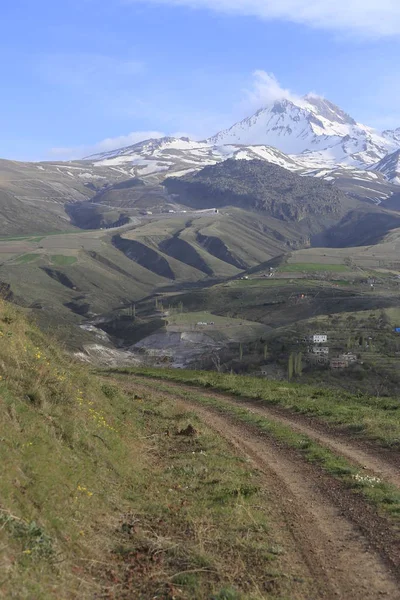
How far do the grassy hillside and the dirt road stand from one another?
0.39 m

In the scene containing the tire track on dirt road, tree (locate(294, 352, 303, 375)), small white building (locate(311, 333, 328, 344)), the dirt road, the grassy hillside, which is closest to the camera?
the grassy hillside

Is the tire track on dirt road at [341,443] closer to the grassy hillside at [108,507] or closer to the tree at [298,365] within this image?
the grassy hillside at [108,507]

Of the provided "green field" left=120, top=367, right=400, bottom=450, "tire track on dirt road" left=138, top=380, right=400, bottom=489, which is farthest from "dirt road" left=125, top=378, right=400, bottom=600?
"green field" left=120, top=367, right=400, bottom=450

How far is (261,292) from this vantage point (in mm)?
164250

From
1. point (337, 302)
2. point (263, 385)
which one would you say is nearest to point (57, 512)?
point (263, 385)

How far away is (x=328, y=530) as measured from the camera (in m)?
11.3

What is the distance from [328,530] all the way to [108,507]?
394cm

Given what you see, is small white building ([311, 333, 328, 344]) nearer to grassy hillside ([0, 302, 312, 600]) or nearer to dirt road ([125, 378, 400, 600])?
dirt road ([125, 378, 400, 600])

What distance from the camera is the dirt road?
364 inches

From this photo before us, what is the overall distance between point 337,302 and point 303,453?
125m

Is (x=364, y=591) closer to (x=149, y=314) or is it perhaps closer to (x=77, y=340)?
(x=77, y=340)

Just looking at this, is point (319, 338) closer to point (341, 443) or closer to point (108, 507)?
point (341, 443)

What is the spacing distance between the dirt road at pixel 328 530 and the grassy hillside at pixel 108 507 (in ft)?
1.28

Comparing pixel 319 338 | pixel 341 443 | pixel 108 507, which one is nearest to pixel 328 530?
pixel 108 507
